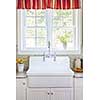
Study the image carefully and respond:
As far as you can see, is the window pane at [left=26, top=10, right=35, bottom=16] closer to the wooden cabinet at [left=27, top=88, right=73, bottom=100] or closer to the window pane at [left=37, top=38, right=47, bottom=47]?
the window pane at [left=37, top=38, right=47, bottom=47]

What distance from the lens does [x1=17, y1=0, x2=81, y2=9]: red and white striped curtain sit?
4348mm

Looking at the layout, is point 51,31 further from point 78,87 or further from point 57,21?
point 78,87

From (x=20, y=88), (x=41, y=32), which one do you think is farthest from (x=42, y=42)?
(x=20, y=88)

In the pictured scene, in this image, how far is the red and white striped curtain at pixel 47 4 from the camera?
14.3 feet

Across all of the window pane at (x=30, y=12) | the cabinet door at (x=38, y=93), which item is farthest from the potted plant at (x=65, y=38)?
the cabinet door at (x=38, y=93)

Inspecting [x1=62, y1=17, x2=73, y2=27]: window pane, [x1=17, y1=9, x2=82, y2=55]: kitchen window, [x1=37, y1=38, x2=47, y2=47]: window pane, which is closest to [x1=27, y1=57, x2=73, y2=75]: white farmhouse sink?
[x1=17, y1=9, x2=82, y2=55]: kitchen window

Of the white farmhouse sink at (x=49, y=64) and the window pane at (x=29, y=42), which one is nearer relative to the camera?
the white farmhouse sink at (x=49, y=64)

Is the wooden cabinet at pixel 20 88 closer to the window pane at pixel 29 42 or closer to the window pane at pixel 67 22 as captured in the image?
the window pane at pixel 29 42

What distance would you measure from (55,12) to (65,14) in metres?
0.18

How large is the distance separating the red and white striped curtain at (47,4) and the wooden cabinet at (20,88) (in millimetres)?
1273

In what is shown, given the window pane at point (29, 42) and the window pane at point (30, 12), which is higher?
the window pane at point (30, 12)
